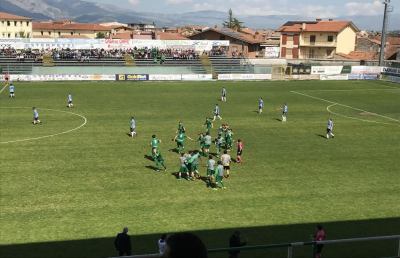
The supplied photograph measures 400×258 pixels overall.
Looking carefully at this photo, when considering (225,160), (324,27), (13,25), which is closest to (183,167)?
(225,160)

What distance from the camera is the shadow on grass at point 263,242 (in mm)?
13320

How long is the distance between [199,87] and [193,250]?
54.9 meters

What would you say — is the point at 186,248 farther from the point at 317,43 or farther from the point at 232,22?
the point at 232,22

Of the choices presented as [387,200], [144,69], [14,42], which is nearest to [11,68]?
[14,42]

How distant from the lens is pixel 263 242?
15.4 m

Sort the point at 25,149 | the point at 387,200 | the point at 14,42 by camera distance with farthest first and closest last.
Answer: the point at 14,42, the point at 25,149, the point at 387,200

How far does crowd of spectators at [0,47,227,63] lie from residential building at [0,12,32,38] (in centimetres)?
8094

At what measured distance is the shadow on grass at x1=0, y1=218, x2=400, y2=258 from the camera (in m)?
13.3

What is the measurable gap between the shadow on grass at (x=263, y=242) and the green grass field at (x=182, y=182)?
0.14ft

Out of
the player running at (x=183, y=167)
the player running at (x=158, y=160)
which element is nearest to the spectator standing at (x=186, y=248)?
the player running at (x=183, y=167)

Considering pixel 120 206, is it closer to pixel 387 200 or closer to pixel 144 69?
pixel 387 200

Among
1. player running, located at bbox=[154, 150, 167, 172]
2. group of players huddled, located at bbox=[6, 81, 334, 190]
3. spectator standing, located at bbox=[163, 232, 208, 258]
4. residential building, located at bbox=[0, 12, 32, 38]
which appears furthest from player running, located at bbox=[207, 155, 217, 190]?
residential building, located at bbox=[0, 12, 32, 38]

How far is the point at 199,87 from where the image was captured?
58.1 meters

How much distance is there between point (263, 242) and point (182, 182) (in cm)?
667
